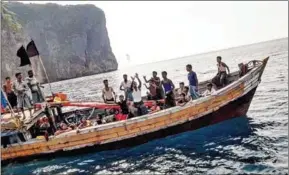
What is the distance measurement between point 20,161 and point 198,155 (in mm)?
7133

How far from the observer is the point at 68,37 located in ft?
421

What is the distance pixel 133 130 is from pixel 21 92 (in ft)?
17.5

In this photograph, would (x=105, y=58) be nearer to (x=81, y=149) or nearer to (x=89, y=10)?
(x=89, y=10)

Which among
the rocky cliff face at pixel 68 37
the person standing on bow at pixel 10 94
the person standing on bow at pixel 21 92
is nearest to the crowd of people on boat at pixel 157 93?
the person standing on bow at pixel 21 92

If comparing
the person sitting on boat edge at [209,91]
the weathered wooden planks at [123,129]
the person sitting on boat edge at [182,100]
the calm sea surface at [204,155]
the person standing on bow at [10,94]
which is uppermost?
the person standing on bow at [10,94]

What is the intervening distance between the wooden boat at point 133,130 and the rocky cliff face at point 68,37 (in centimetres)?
9477

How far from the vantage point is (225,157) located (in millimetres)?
10773

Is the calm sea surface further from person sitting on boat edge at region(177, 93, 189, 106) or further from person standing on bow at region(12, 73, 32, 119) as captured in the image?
person standing on bow at region(12, 73, 32, 119)

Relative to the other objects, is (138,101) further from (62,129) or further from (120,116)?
(62,129)

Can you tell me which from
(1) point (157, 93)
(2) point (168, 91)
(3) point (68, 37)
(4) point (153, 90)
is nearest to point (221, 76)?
(2) point (168, 91)

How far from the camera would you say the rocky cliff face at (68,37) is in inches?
4715

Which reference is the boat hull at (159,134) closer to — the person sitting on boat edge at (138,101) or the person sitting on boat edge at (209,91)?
the person sitting on boat edge at (209,91)

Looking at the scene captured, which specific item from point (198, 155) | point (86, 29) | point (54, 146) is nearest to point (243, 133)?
point (198, 155)

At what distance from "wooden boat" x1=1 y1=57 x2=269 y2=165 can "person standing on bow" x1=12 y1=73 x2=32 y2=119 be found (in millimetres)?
1757
